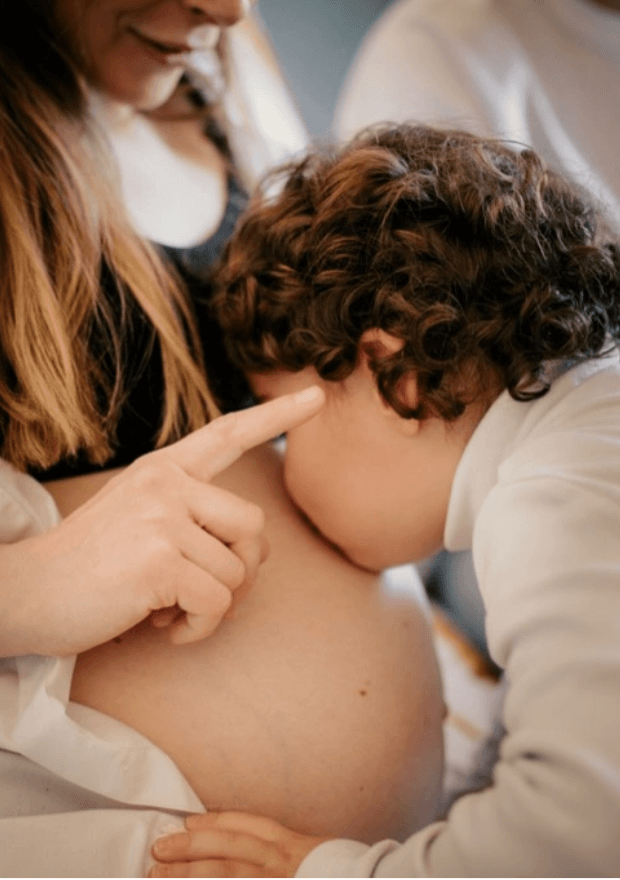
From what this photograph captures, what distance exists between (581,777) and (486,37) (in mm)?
1215

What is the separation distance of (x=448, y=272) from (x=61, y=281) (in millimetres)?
389

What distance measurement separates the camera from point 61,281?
0.76 meters

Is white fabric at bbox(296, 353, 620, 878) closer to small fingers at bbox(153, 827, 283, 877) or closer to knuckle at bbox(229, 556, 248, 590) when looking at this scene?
small fingers at bbox(153, 827, 283, 877)

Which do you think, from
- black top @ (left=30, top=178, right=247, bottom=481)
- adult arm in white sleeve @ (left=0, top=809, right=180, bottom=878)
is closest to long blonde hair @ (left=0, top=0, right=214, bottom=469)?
black top @ (left=30, top=178, right=247, bottom=481)

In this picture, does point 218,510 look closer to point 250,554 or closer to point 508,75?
point 250,554

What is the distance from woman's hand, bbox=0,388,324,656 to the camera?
24.8 inches

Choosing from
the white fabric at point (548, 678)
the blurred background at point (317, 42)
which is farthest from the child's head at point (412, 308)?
the blurred background at point (317, 42)

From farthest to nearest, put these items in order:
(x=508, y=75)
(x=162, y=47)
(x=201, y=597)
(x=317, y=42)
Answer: (x=317, y=42) → (x=508, y=75) → (x=162, y=47) → (x=201, y=597)

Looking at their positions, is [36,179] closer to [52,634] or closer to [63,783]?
[52,634]

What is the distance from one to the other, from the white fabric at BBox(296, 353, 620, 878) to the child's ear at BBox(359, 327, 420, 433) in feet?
0.39

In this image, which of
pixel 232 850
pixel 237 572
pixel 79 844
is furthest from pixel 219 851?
pixel 237 572

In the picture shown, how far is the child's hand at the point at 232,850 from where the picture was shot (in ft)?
1.94

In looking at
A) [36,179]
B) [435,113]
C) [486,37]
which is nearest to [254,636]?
[36,179]

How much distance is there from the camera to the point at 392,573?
3.02 ft
